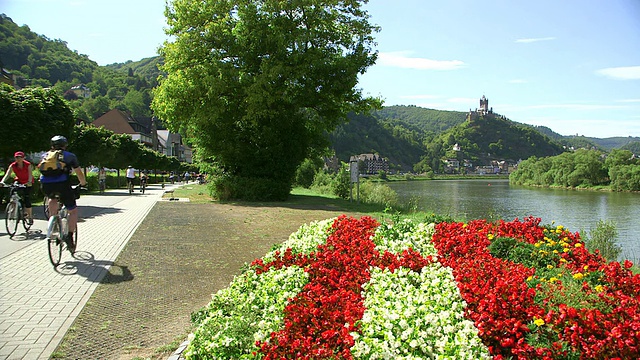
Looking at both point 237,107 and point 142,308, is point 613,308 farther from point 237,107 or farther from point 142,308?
point 237,107

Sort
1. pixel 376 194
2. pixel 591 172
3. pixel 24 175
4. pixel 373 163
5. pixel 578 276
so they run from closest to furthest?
pixel 578 276 < pixel 24 175 < pixel 376 194 < pixel 591 172 < pixel 373 163

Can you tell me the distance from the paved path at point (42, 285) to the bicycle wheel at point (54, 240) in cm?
16

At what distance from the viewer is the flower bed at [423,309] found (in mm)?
3180

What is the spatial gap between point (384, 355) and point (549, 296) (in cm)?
166

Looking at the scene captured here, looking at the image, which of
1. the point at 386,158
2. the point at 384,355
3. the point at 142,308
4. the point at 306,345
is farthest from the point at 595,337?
the point at 386,158

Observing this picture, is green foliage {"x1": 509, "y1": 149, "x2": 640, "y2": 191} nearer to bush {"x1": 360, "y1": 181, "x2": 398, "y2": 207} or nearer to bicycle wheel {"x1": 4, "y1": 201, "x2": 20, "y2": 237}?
bush {"x1": 360, "y1": 181, "x2": 398, "y2": 207}

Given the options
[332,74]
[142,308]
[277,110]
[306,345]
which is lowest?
[142,308]

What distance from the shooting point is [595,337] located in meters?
3.22

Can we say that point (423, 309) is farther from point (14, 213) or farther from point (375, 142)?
point (375, 142)

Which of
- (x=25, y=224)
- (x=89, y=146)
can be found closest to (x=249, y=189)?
(x=25, y=224)

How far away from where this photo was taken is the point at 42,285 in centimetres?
616

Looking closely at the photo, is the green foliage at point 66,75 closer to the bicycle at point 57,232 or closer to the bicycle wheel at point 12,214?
the bicycle wheel at point 12,214

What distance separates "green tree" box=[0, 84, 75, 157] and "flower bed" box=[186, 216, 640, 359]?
14995 mm

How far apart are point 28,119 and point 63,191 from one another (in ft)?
37.5
